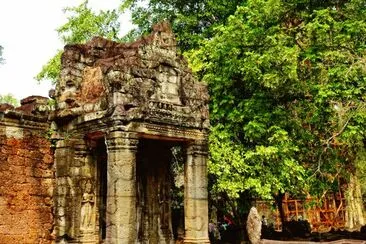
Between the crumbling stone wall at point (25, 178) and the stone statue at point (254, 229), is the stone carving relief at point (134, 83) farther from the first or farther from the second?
the stone statue at point (254, 229)

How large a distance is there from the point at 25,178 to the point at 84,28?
13.0 m

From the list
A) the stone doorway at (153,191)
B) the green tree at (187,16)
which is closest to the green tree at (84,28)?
the green tree at (187,16)

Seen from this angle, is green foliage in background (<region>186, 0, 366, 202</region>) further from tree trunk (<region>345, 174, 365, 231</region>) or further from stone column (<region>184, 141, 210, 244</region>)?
tree trunk (<region>345, 174, 365, 231</region>)

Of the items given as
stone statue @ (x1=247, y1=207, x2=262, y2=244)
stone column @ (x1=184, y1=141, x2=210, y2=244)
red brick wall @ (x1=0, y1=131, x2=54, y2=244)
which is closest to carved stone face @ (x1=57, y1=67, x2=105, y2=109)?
red brick wall @ (x1=0, y1=131, x2=54, y2=244)

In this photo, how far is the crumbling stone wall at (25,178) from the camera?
7.68m

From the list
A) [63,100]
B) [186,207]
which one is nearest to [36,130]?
[63,100]

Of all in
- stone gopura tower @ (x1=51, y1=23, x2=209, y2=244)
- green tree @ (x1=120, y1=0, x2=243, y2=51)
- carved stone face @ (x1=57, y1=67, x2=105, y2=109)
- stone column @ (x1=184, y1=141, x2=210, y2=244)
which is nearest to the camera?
stone gopura tower @ (x1=51, y1=23, x2=209, y2=244)

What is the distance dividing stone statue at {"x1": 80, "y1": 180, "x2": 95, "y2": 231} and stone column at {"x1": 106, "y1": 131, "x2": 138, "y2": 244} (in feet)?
3.13

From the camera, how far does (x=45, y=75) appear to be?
806 inches

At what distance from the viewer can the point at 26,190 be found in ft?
26.3

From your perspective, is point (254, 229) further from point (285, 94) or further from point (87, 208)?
point (285, 94)

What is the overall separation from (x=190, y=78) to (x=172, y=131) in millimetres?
1298

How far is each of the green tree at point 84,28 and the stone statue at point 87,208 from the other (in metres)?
11.8

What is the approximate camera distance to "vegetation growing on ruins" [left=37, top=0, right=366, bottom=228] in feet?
40.8
